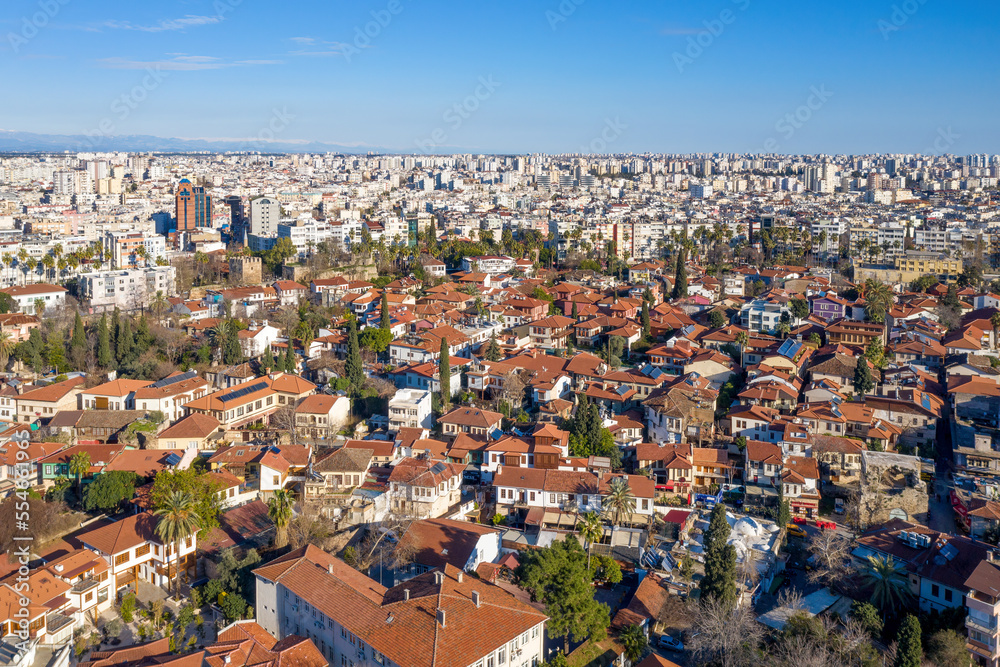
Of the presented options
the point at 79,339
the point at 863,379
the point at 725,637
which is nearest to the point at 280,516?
the point at 725,637

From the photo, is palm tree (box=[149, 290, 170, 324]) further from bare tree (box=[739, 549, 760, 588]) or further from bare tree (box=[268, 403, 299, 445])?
bare tree (box=[739, 549, 760, 588])

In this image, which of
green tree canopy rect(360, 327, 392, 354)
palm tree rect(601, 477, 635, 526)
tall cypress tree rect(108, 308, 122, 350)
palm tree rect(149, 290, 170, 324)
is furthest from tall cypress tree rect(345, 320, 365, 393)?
palm tree rect(601, 477, 635, 526)

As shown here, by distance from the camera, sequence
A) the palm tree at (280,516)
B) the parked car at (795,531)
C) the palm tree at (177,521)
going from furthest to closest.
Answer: the parked car at (795,531) < the palm tree at (280,516) < the palm tree at (177,521)

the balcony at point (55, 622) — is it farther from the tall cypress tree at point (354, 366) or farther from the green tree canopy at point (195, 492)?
the tall cypress tree at point (354, 366)

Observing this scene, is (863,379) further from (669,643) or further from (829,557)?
(669,643)

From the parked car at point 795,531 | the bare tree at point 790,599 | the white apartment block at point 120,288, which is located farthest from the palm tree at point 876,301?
the white apartment block at point 120,288

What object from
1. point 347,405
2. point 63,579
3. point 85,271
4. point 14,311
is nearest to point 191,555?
point 63,579
